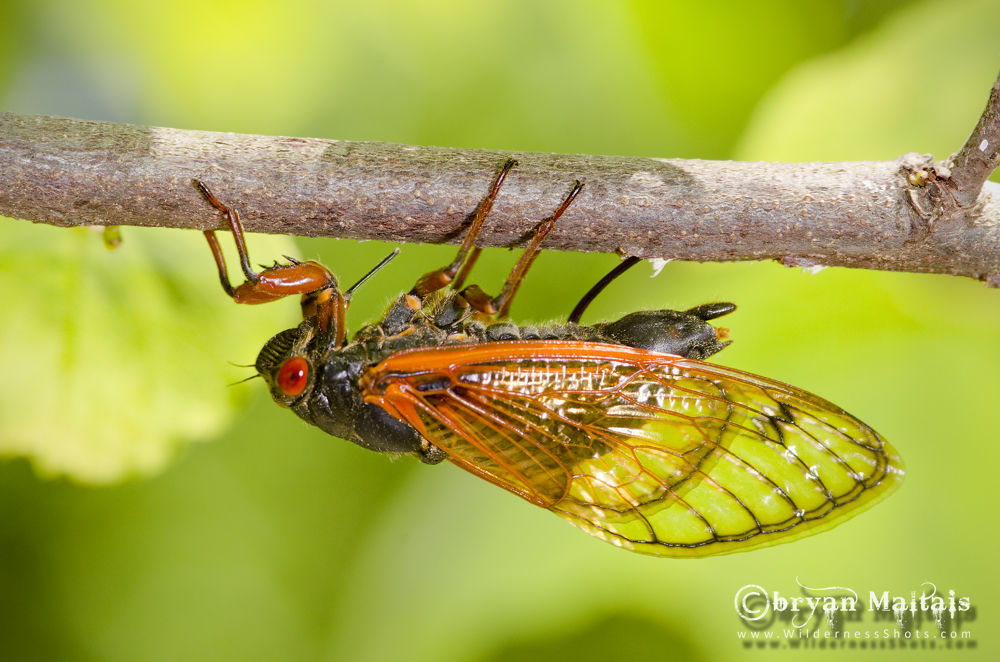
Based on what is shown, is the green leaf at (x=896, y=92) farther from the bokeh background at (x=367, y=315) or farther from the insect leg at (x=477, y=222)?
the insect leg at (x=477, y=222)

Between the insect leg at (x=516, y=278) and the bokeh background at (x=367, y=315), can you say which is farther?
the bokeh background at (x=367, y=315)

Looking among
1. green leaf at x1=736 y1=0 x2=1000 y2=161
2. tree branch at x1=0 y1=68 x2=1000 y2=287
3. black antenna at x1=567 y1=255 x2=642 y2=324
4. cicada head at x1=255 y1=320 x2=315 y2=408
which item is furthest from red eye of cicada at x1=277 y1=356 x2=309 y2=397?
green leaf at x1=736 y1=0 x2=1000 y2=161

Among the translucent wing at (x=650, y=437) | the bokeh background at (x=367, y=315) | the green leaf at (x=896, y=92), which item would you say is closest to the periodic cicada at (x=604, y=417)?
the translucent wing at (x=650, y=437)

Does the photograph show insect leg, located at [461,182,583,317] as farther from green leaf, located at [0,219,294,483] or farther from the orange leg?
green leaf, located at [0,219,294,483]

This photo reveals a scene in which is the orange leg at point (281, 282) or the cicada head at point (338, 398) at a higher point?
the orange leg at point (281, 282)

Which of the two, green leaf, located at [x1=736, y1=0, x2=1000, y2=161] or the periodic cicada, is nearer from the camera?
the periodic cicada

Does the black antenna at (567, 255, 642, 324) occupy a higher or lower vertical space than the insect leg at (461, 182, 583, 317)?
higher
